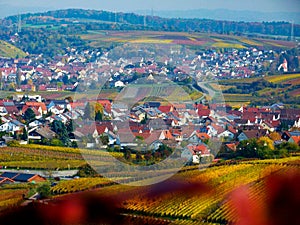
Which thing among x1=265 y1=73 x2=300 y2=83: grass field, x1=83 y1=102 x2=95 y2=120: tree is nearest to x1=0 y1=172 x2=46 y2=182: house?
x1=83 y1=102 x2=95 y2=120: tree

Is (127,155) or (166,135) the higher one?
(127,155)

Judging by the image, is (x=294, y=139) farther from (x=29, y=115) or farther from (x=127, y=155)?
(x=29, y=115)

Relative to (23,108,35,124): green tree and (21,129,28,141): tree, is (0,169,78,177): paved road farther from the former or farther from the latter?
(23,108,35,124): green tree

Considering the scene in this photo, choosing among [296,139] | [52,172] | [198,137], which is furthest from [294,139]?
[52,172]

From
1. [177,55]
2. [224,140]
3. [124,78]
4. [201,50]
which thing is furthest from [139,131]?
[201,50]

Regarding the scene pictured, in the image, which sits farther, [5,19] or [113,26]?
[5,19]

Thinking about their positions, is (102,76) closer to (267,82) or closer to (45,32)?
(267,82)
